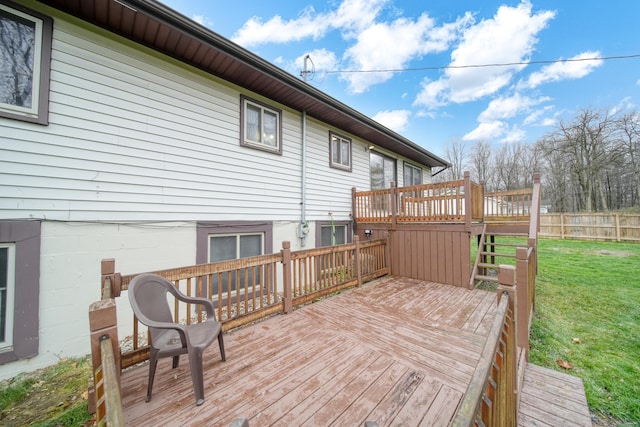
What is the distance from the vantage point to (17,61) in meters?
2.92

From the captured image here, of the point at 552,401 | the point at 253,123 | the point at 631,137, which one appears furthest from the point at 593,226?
the point at 253,123

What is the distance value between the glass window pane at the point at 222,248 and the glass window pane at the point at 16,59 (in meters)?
3.04

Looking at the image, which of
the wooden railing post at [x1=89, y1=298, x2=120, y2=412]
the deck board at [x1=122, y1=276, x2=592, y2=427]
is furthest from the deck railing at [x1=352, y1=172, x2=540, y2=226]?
the wooden railing post at [x1=89, y1=298, x2=120, y2=412]

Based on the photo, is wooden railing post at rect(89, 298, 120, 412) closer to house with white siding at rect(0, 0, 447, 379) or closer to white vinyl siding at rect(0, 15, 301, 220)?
house with white siding at rect(0, 0, 447, 379)

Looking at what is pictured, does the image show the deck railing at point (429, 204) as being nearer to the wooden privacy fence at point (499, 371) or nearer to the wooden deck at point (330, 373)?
the wooden deck at point (330, 373)

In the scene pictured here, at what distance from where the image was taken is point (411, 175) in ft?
35.1

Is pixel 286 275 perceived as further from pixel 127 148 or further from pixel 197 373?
pixel 127 148

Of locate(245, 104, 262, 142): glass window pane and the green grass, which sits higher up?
locate(245, 104, 262, 142): glass window pane

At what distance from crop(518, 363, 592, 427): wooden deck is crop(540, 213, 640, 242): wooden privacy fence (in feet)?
54.3

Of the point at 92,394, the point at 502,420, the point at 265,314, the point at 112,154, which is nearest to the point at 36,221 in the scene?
the point at 112,154

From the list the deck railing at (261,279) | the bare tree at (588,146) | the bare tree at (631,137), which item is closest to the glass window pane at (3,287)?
the deck railing at (261,279)

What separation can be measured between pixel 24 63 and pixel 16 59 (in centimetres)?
7

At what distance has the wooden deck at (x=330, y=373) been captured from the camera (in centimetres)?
196

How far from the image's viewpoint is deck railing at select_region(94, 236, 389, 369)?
2738 mm
